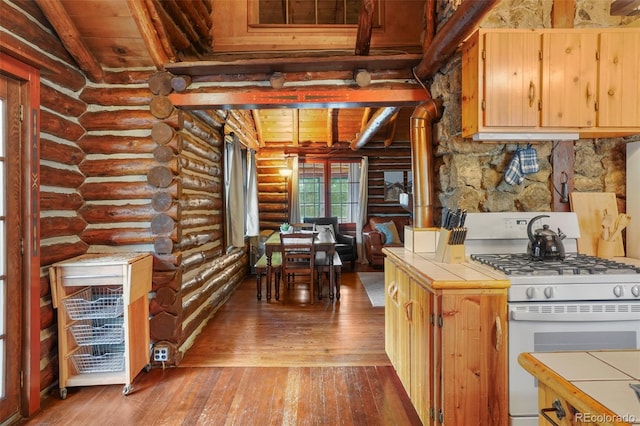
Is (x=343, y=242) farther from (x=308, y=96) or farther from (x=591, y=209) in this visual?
(x=591, y=209)

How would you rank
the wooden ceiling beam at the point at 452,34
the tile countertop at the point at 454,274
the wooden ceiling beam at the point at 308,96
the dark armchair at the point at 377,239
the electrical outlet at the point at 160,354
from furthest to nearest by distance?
the dark armchair at the point at 377,239 < the wooden ceiling beam at the point at 308,96 < the electrical outlet at the point at 160,354 < the wooden ceiling beam at the point at 452,34 < the tile countertop at the point at 454,274

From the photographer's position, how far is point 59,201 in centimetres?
262

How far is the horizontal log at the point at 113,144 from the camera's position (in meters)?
2.93

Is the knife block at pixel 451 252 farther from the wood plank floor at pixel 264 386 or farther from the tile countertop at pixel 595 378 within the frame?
the tile countertop at pixel 595 378

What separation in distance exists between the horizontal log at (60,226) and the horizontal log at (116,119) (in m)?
0.81

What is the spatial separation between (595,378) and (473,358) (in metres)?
1.00

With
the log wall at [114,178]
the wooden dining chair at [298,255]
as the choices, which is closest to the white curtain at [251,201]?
the wooden dining chair at [298,255]

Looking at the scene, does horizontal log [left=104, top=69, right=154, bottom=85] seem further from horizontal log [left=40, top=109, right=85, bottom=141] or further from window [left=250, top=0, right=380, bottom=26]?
window [left=250, top=0, right=380, bottom=26]

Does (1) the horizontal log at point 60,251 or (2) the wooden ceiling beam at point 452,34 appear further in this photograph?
(1) the horizontal log at point 60,251

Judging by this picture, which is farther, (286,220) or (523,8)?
(286,220)

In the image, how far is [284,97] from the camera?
3.07 meters

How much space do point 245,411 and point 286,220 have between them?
577cm

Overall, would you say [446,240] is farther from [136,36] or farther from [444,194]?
[136,36]

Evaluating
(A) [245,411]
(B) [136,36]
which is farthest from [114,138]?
(A) [245,411]
